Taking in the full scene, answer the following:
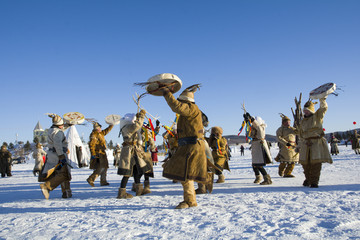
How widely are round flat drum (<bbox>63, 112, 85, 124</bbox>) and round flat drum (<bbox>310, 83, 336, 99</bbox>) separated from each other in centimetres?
576

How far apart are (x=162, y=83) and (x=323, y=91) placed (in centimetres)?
357

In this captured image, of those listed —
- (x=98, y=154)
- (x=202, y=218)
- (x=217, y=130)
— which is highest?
(x=217, y=130)

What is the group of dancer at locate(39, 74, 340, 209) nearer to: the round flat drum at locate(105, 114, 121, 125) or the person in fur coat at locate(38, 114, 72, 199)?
the person in fur coat at locate(38, 114, 72, 199)

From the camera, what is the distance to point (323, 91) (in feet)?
18.4

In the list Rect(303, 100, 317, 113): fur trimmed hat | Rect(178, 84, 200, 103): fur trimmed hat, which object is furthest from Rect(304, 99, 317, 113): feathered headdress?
Rect(178, 84, 200, 103): fur trimmed hat

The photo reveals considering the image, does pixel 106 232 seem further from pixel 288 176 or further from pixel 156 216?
pixel 288 176

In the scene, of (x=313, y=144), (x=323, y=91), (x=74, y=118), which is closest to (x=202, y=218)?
(x=313, y=144)

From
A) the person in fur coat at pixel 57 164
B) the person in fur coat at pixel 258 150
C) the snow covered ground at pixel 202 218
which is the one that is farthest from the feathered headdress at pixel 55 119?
the person in fur coat at pixel 258 150

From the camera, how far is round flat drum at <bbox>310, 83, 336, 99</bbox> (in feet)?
18.1

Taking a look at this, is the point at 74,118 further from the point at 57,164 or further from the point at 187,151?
the point at 187,151

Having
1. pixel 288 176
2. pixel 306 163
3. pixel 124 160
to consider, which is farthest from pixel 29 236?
pixel 288 176

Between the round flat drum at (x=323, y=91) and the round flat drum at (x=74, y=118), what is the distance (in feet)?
18.9

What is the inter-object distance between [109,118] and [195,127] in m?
4.03

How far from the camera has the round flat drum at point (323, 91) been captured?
5525 mm
